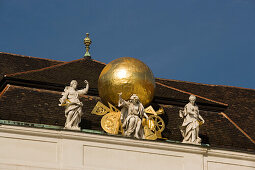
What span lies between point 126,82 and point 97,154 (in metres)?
2.22

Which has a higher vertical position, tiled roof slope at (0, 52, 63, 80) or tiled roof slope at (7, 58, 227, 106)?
tiled roof slope at (0, 52, 63, 80)

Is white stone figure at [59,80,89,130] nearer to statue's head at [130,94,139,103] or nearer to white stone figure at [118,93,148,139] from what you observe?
white stone figure at [118,93,148,139]

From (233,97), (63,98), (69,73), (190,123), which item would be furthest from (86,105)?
(233,97)

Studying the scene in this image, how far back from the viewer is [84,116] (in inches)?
1303

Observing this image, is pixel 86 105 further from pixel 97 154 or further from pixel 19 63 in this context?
pixel 19 63

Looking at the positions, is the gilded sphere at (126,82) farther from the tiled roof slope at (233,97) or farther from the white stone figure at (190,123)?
the tiled roof slope at (233,97)

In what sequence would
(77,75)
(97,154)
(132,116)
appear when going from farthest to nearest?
(77,75) < (132,116) < (97,154)

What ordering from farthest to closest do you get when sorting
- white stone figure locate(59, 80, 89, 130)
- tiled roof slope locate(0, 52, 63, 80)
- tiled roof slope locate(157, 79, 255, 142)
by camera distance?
tiled roof slope locate(0, 52, 63, 80) → tiled roof slope locate(157, 79, 255, 142) → white stone figure locate(59, 80, 89, 130)

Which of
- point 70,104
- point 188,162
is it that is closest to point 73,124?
point 70,104

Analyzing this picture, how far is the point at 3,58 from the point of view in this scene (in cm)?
3844

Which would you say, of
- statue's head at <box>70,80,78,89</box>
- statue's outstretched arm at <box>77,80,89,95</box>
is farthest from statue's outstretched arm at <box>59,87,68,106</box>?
statue's outstretched arm at <box>77,80,89,95</box>

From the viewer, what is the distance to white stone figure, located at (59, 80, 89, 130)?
31828 mm

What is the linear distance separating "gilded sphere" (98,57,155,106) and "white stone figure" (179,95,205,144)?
1038mm

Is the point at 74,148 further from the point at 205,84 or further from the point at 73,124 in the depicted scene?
the point at 205,84
